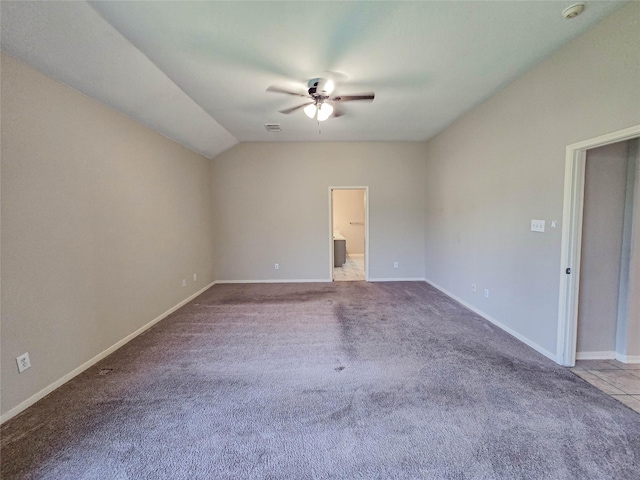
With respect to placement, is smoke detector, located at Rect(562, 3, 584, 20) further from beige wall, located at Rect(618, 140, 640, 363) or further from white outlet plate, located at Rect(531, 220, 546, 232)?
white outlet plate, located at Rect(531, 220, 546, 232)

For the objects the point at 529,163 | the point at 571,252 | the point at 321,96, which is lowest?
the point at 571,252

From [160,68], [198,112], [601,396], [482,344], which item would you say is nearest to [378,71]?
[160,68]

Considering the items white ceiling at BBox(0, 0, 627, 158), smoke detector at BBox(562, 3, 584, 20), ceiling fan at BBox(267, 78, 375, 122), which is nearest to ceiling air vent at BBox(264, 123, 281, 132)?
white ceiling at BBox(0, 0, 627, 158)

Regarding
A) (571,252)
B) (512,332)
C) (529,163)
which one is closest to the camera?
(571,252)

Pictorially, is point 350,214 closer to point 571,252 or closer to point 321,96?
point 321,96

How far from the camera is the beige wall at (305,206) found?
5.32 meters

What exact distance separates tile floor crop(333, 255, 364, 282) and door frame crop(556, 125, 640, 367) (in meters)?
3.58

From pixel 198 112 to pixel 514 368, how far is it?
4.65 metres

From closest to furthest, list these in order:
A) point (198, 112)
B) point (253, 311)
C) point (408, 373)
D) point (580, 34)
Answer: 1. point (580, 34)
2. point (408, 373)
3. point (198, 112)
4. point (253, 311)

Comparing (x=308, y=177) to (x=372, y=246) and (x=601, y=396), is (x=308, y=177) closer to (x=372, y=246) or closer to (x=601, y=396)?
(x=372, y=246)

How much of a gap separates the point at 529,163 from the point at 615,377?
204 centimetres

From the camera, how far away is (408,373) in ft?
7.57

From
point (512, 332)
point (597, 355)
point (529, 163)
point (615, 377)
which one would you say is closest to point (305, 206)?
point (529, 163)

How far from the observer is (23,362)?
1.88 meters
